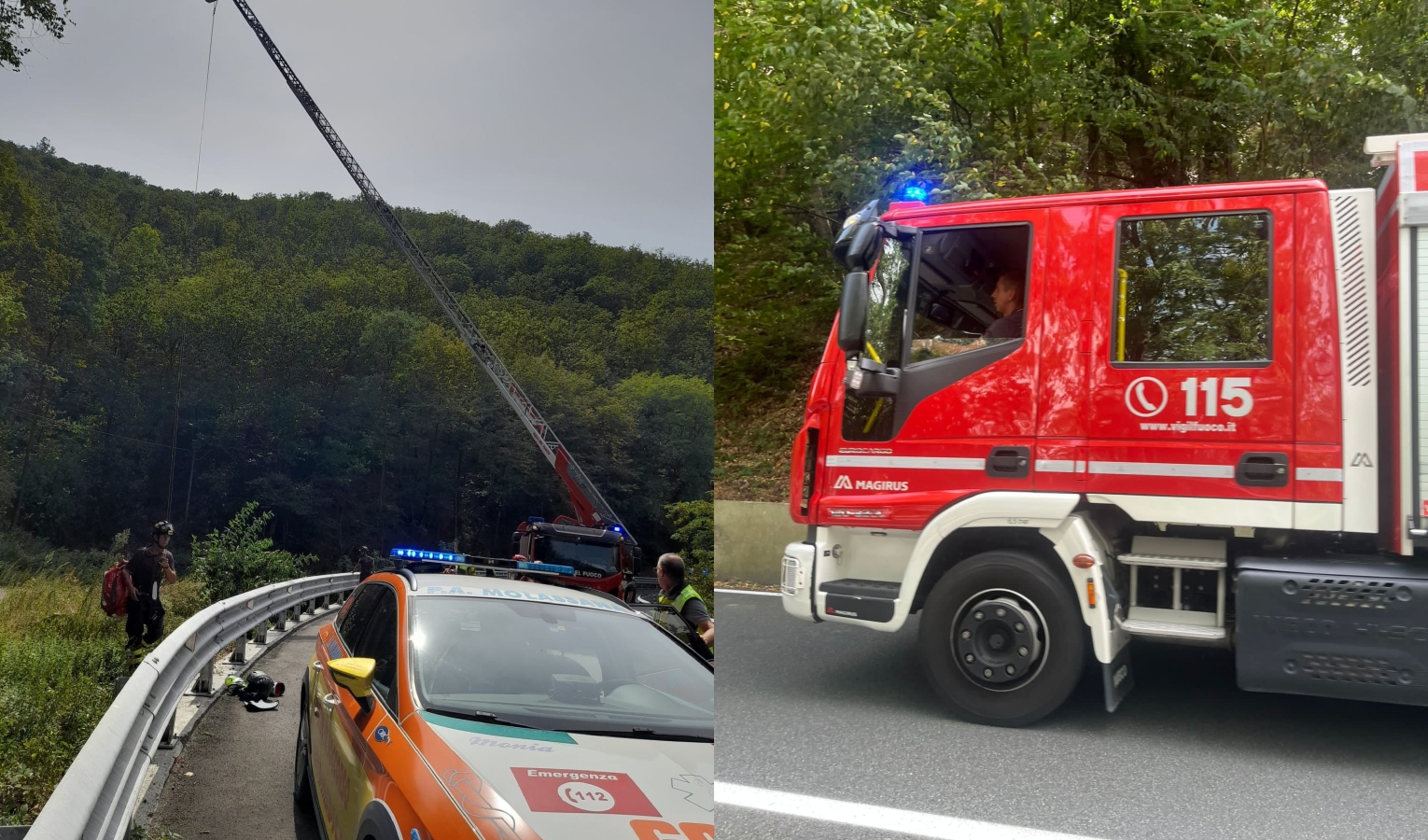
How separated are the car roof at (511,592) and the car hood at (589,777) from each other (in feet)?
2.04

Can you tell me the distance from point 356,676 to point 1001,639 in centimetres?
283

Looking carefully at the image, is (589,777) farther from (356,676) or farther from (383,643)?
(383,643)

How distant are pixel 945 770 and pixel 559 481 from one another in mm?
2169

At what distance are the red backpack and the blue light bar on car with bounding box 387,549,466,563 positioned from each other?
1074 millimetres

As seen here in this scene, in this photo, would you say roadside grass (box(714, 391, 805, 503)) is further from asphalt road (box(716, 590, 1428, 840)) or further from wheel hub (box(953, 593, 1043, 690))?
wheel hub (box(953, 593, 1043, 690))

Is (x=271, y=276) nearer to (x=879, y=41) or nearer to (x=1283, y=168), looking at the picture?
(x=879, y=41)

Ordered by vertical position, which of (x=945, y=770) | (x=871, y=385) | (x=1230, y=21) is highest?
(x=1230, y=21)

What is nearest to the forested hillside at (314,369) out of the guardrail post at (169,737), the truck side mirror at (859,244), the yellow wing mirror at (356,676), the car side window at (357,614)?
the truck side mirror at (859,244)

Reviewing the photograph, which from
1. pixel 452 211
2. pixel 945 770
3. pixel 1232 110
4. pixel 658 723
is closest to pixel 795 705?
pixel 945 770

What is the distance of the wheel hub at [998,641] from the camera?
433cm

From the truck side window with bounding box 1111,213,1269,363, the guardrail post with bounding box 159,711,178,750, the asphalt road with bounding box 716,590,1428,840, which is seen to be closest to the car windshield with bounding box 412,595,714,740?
the asphalt road with bounding box 716,590,1428,840

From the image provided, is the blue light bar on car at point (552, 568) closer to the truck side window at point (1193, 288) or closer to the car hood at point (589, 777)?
the car hood at point (589, 777)

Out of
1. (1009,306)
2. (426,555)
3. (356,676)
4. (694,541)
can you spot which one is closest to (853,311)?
(1009,306)

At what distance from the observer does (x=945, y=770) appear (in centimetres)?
389
